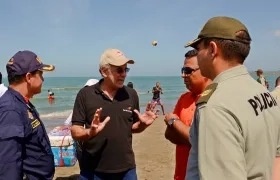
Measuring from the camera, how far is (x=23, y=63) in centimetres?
312

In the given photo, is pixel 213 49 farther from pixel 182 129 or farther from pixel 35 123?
pixel 35 123

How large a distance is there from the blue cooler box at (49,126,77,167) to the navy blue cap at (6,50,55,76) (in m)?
2.97

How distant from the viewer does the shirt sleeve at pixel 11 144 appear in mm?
2615

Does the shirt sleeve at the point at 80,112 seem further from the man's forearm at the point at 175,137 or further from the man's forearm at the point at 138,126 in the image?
the man's forearm at the point at 175,137

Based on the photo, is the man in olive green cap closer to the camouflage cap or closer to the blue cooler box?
the camouflage cap

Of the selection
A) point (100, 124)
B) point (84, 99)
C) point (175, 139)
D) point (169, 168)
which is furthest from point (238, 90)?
point (169, 168)

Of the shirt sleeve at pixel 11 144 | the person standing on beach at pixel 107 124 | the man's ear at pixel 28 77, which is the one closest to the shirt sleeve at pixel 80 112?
the person standing on beach at pixel 107 124

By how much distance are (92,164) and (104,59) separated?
1.27 metres

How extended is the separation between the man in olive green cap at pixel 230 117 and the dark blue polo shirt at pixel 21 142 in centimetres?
155

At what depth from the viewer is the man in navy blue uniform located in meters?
2.64

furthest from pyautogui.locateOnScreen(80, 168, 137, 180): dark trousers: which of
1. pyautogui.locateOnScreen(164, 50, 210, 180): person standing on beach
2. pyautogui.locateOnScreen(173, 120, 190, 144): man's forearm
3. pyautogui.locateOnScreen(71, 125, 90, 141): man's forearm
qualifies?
pyautogui.locateOnScreen(173, 120, 190, 144): man's forearm

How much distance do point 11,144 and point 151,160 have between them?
272 inches

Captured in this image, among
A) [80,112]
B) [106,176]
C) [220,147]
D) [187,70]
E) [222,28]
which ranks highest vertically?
[222,28]

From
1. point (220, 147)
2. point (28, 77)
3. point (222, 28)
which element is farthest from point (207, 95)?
point (28, 77)
